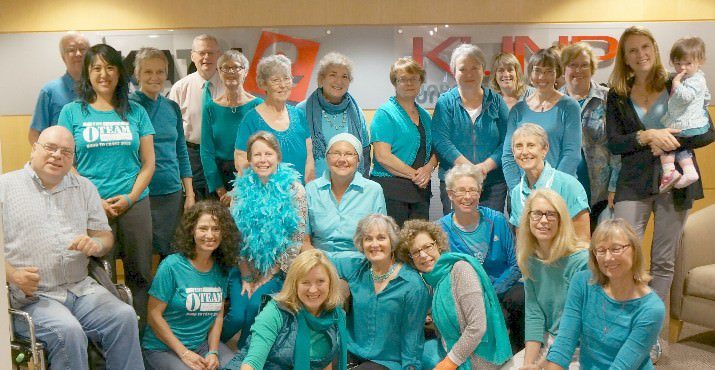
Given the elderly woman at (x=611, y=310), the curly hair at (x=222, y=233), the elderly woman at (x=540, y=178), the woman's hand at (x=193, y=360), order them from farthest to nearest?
the elderly woman at (x=540, y=178) → the curly hair at (x=222, y=233) → the woman's hand at (x=193, y=360) → the elderly woman at (x=611, y=310)

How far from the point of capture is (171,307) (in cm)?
373

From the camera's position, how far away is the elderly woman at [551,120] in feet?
13.9

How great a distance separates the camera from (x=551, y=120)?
4.26 m

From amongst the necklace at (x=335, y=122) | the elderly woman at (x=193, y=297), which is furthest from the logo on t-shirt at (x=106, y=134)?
the necklace at (x=335, y=122)

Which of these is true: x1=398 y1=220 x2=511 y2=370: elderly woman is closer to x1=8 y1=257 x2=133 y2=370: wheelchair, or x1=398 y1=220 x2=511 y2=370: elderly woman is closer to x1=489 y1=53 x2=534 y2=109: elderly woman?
x1=8 y1=257 x2=133 y2=370: wheelchair

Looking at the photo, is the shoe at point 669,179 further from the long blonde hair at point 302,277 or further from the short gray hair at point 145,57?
the short gray hair at point 145,57

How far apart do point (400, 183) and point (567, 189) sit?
92cm

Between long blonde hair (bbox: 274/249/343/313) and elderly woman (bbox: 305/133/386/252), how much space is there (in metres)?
0.54

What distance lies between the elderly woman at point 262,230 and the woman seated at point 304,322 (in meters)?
0.46

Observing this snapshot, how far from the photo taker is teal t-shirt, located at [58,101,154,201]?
3863mm

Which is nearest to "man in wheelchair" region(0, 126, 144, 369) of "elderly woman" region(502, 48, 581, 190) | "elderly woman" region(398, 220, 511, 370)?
"elderly woman" region(398, 220, 511, 370)

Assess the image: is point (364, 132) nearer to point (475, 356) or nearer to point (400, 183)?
point (400, 183)

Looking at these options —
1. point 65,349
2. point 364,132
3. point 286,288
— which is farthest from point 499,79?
point 65,349

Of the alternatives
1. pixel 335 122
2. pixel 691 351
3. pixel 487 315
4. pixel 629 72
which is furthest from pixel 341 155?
pixel 691 351
